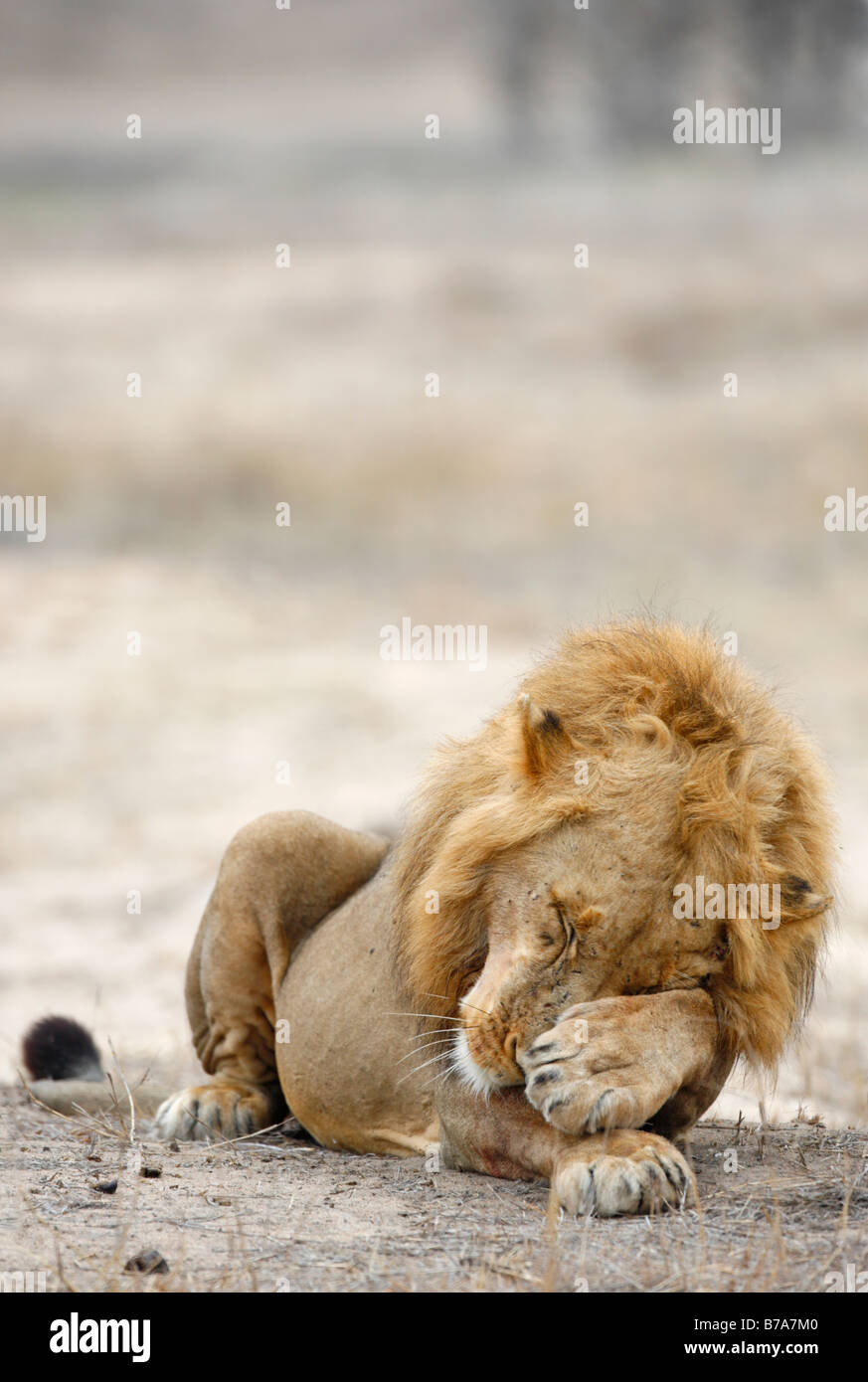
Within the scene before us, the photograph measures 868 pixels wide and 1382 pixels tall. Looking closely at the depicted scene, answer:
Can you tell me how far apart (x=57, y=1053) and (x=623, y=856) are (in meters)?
3.10

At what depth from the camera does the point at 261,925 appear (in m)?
5.93

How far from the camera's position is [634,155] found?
38531mm

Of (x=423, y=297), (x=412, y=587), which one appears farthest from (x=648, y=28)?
(x=412, y=587)

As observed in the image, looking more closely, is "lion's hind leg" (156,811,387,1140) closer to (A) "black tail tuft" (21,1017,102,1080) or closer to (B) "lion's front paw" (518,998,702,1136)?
(A) "black tail tuft" (21,1017,102,1080)

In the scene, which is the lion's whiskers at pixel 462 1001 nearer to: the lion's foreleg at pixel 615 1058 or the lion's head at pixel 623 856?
the lion's head at pixel 623 856

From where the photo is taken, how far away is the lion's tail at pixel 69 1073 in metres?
6.15

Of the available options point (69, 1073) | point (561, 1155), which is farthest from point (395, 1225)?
point (69, 1073)

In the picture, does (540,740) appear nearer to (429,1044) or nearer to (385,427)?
(429,1044)

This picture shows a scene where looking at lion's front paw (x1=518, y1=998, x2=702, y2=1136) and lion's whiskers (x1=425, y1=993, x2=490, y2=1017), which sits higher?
lion's whiskers (x1=425, y1=993, x2=490, y2=1017)

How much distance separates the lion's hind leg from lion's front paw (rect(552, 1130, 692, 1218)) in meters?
1.88

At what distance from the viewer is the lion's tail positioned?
242 inches

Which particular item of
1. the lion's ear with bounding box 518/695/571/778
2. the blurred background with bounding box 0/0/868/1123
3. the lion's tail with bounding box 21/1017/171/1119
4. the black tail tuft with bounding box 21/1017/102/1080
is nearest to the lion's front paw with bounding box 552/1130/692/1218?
the lion's ear with bounding box 518/695/571/778

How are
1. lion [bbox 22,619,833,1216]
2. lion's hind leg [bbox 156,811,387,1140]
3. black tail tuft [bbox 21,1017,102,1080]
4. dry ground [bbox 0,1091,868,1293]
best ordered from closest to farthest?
dry ground [bbox 0,1091,868,1293], lion [bbox 22,619,833,1216], lion's hind leg [bbox 156,811,387,1140], black tail tuft [bbox 21,1017,102,1080]

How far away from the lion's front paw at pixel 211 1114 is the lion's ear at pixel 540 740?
6.59 feet
